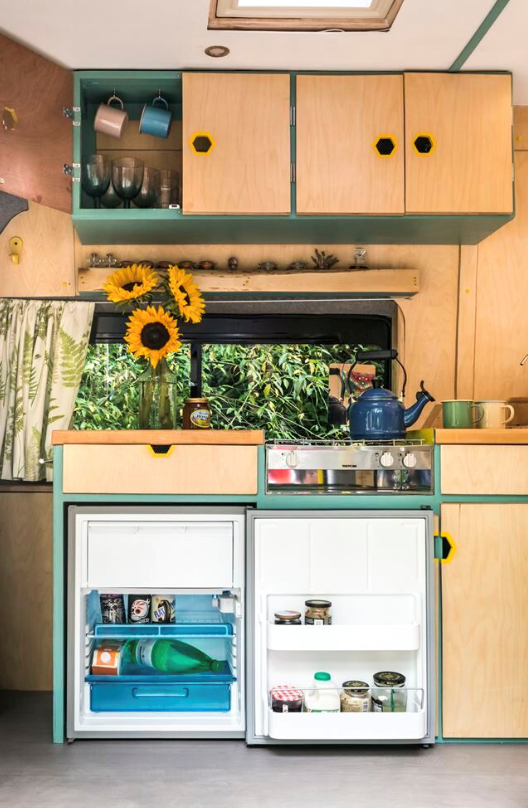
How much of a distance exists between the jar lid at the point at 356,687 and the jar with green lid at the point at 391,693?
0.04 meters

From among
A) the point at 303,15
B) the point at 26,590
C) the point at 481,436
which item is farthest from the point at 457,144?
the point at 26,590

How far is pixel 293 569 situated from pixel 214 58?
6.00 ft

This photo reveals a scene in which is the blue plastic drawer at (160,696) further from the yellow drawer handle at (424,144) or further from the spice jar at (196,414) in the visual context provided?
the yellow drawer handle at (424,144)

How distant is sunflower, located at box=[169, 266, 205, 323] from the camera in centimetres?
313

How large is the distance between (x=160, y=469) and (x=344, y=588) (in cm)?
72

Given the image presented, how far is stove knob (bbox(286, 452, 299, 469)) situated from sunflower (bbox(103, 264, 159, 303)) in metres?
0.86

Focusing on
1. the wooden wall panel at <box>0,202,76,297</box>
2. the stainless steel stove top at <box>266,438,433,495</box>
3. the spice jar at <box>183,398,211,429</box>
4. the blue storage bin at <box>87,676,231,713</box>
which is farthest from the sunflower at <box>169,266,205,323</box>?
the blue storage bin at <box>87,676,231,713</box>

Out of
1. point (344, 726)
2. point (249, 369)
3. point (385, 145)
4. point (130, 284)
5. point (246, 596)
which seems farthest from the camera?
point (249, 369)

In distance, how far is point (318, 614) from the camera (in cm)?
266

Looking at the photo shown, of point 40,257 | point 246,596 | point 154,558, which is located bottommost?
point 246,596

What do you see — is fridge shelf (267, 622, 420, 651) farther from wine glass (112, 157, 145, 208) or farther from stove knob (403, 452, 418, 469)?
wine glass (112, 157, 145, 208)

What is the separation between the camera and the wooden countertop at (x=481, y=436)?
9.02 ft

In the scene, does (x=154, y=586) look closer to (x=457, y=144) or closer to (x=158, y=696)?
(x=158, y=696)

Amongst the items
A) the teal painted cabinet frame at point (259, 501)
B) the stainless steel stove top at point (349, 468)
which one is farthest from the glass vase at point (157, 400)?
the stainless steel stove top at point (349, 468)
